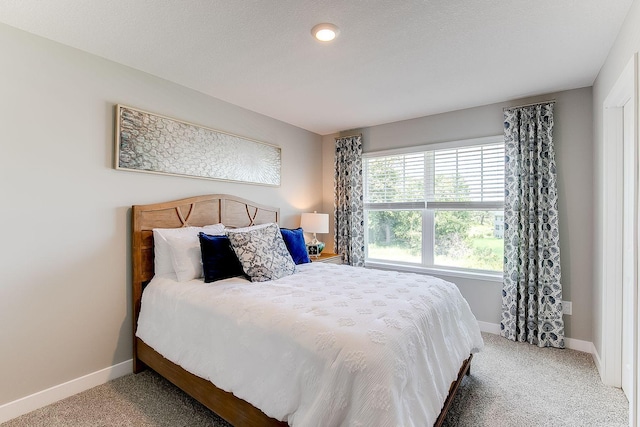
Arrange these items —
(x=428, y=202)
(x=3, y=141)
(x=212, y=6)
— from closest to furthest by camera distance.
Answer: (x=212, y=6)
(x=3, y=141)
(x=428, y=202)

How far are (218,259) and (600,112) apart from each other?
10.8ft

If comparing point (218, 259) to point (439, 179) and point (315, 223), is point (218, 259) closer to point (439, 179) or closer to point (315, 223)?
point (315, 223)

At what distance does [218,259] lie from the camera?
2412 mm

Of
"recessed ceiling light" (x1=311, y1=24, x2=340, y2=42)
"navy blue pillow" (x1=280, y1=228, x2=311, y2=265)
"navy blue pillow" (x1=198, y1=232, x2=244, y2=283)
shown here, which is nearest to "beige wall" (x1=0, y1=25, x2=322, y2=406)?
"navy blue pillow" (x1=198, y1=232, x2=244, y2=283)

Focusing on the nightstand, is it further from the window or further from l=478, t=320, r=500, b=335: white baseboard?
l=478, t=320, r=500, b=335: white baseboard

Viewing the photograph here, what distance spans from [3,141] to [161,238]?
1106 millimetres

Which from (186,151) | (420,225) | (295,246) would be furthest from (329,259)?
(186,151)

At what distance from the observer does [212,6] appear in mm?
1762

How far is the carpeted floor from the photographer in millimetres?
1924

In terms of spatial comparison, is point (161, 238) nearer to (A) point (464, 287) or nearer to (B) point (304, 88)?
(B) point (304, 88)

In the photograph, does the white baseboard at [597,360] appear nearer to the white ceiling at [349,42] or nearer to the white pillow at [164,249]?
the white ceiling at [349,42]

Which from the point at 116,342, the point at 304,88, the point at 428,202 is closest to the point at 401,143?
the point at 428,202

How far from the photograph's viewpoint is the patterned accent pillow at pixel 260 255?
7.87ft

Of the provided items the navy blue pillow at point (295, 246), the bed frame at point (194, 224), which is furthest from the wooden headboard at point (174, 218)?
the navy blue pillow at point (295, 246)
